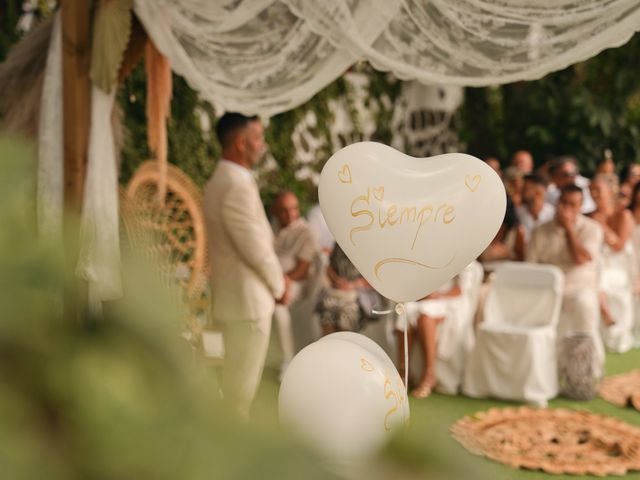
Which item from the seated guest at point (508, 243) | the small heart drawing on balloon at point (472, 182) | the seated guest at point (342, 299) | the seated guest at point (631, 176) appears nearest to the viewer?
the small heart drawing on balloon at point (472, 182)

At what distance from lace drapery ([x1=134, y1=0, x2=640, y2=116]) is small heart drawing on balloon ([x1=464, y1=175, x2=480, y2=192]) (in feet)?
1.86

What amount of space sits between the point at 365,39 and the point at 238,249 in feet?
2.99

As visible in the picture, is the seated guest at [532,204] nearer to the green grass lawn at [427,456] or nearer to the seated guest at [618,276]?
the seated guest at [618,276]

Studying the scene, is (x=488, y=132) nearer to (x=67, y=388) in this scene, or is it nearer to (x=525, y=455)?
(x=525, y=455)

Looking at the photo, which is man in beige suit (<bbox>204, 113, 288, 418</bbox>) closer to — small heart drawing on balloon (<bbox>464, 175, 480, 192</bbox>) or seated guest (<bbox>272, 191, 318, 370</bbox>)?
small heart drawing on balloon (<bbox>464, 175, 480, 192</bbox>)

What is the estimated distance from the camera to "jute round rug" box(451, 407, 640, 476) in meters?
2.96

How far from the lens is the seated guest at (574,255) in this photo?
4031 millimetres

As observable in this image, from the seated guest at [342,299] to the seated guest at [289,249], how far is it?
0.19m

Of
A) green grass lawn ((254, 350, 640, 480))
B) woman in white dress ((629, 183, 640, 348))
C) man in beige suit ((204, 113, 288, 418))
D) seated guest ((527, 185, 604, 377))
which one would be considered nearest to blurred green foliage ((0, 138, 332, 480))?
green grass lawn ((254, 350, 640, 480))

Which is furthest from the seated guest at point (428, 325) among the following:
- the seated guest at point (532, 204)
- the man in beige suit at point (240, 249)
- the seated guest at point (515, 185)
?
the man in beige suit at point (240, 249)

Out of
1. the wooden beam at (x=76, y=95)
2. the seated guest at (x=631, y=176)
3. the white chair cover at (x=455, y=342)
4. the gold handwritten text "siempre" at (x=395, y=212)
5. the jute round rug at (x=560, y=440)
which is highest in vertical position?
the wooden beam at (x=76, y=95)

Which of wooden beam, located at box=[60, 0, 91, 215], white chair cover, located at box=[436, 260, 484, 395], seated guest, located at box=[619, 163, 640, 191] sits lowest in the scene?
white chair cover, located at box=[436, 260, 484, 395]

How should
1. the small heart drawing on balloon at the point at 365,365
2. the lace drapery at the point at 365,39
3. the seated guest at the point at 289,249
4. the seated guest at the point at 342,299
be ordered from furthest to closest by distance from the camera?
1. the seated guest at the point at 289,249
2. the seated guest at the point at 342,299
3. the lace drapery at the point at 365,39
4. the small heart drawing on balloon at the point at 365,365

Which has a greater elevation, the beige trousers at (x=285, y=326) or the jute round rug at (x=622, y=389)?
the beige trousers at (x=285, y=326)
